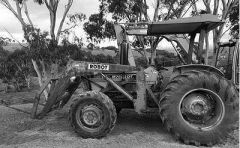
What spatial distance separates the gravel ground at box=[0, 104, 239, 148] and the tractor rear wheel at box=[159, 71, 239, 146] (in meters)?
0.25

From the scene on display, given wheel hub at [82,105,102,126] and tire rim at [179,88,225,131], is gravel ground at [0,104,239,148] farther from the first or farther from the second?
tire rim at [179,88,225,131]

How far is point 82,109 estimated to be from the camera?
21.9ft

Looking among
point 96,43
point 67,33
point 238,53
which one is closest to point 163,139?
point 238,53

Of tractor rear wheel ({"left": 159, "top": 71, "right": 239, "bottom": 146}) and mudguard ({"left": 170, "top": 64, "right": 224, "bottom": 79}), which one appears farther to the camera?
mudguard ({"left": 170, "top": 64, "right": 224, "bottom": 79})

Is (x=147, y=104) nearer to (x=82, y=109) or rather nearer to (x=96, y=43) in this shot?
(x=82, y=109)

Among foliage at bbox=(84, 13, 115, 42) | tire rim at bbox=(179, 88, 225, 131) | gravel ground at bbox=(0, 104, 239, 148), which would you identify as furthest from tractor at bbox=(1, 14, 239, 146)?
foliage at bbox=(84, 13, 115, 42)

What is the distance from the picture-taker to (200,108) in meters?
6.28

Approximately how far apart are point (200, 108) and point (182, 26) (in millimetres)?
1777

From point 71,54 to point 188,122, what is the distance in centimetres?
772

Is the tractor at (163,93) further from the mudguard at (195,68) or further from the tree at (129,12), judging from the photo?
the tree at (129,12)

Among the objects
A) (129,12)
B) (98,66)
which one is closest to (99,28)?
(129,12)

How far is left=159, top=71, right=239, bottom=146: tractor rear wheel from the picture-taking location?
6.04 m

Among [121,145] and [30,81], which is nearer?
[121,145]

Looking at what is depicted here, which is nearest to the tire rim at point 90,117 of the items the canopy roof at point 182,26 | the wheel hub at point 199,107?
the wheel hub at point 199,107
